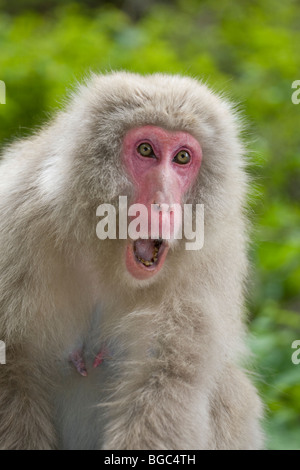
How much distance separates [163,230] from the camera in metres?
3.54

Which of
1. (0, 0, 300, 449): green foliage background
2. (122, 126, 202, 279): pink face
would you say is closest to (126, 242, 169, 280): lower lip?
(122, 126, 202, 279): pink face

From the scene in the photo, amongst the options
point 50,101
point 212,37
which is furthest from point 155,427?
point 212,37

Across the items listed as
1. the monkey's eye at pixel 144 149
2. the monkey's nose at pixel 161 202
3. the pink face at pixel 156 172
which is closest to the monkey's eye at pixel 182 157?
the pink face at pixel 156 172

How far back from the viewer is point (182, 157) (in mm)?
3889

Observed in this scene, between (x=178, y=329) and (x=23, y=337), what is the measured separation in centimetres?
78

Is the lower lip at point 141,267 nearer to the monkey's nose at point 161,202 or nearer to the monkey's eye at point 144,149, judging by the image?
the monkey's nose at point 161,202

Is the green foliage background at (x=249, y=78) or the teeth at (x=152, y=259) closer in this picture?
the teeth at (x=152, y=259)

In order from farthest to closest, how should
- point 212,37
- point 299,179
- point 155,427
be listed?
1. point 212,37
2. point 299,179
3. point 155,427

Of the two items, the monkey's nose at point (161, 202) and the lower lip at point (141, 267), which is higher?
the monkey's nose at point (161, 202)

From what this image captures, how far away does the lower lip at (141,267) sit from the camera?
3695mm

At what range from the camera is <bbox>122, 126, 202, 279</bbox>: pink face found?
12.1 ft

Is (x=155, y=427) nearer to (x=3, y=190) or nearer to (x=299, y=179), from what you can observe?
(x=3, y=190)

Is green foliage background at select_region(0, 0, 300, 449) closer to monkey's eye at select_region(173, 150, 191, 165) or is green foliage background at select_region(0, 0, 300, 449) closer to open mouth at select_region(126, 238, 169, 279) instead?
monkey's eye at select_region(173, 150, 191, 165)

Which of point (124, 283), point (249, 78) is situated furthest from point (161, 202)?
point (249, 78)
